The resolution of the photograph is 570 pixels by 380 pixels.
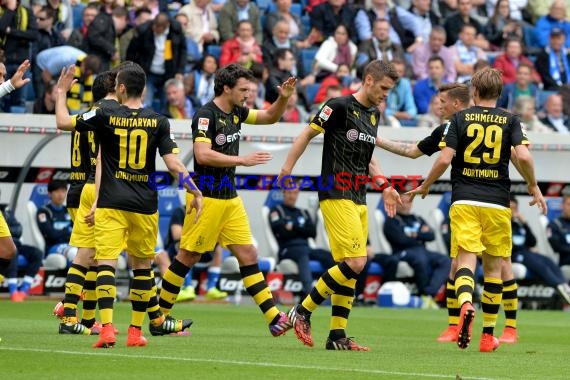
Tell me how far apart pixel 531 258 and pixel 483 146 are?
29.9ft

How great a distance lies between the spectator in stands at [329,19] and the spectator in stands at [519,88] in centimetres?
281

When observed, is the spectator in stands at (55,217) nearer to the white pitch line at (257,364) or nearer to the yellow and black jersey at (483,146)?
the white pitch line at (257,364)

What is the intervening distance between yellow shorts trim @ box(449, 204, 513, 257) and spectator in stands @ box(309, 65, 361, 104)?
942 centimetres

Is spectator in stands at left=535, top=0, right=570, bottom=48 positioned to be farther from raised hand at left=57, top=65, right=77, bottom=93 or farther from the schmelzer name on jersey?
raised hand at left=57, top=65, right=77, bottom=93

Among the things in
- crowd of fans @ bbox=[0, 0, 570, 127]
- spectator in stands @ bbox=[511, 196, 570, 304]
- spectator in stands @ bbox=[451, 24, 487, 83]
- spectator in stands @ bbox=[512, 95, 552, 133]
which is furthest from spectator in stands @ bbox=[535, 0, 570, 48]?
spectator in stands @ bbox=[511, 196, 570, 304]

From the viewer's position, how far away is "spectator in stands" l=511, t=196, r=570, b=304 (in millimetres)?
20062

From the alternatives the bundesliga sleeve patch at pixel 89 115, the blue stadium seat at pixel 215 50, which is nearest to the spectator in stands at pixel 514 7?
the blue stadium seat at pixel 215 50

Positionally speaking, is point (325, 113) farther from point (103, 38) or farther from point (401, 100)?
point (401, 100)

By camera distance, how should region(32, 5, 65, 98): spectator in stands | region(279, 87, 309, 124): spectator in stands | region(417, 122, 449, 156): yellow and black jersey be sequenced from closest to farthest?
region(417, 122, 449, 156): yellow and black jersey < region(32, 5, 65, 98): spectator in stands < region(279, 87, 309, 124): spectator in stands

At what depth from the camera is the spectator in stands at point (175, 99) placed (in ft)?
65.4

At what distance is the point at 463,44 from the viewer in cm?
2420

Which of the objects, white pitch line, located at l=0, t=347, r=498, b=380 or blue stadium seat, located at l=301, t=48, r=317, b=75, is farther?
blue stadium seat, located at l=301, t=48, r=317, b=75

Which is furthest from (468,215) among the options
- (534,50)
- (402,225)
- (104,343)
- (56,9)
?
(534,50)

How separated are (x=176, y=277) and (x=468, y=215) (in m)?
2.68
